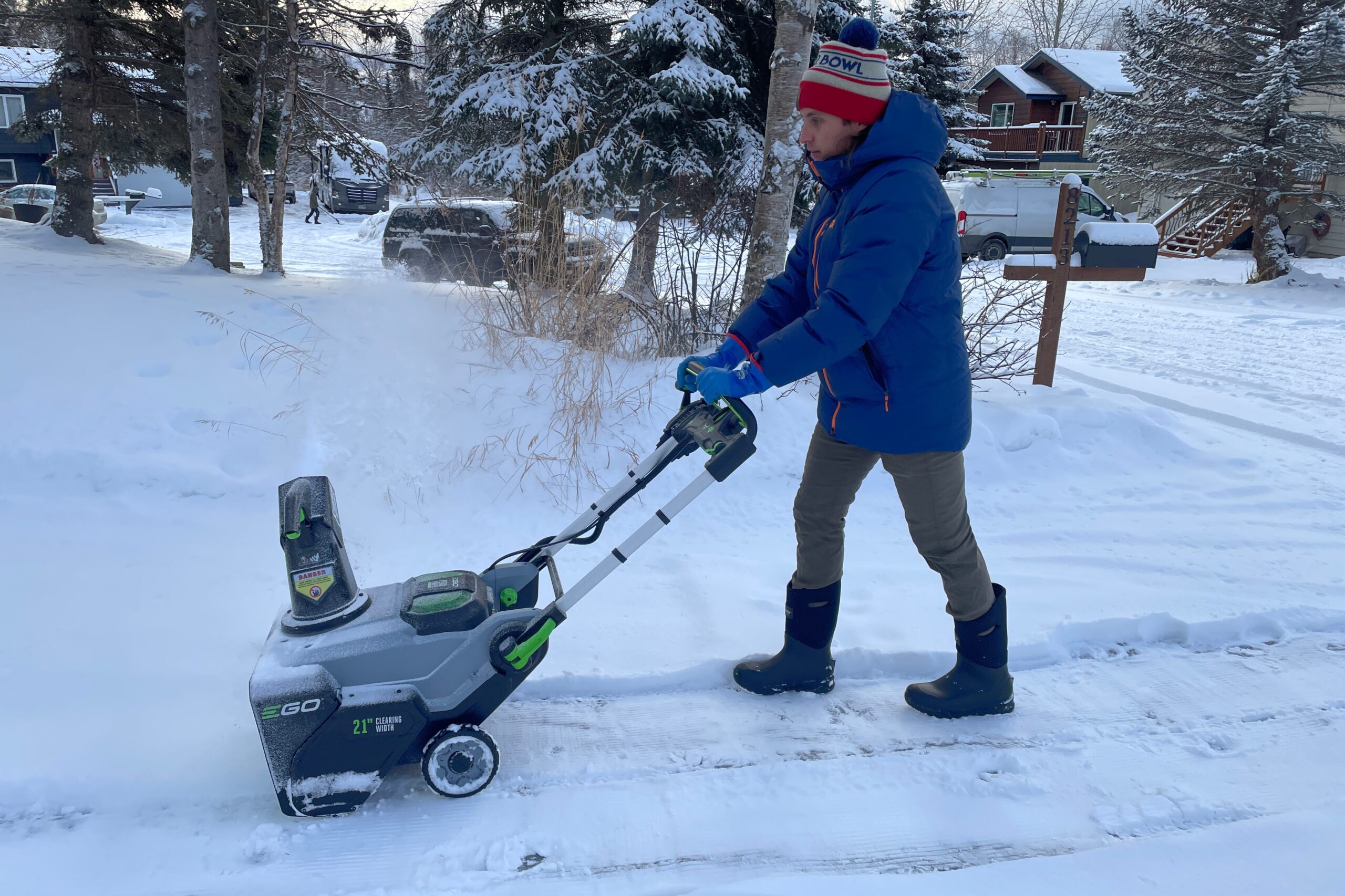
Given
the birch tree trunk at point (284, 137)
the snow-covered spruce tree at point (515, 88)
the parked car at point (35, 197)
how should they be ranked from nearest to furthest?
the snow-covered spruce tree at point (515, 88), the birch tree trunk at point (284, 137), the parked car at point (35, 197)

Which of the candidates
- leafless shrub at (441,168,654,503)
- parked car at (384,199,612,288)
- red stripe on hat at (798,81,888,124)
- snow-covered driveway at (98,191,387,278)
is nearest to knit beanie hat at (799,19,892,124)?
red stripe on hat at (798,81,888,124)

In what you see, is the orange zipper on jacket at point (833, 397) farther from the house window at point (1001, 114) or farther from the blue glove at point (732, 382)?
the house window at point (1001, 114)

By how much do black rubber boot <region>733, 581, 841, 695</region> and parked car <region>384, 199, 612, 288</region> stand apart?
3.06m

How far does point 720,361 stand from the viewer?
97.1 inches

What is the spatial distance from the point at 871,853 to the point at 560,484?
267 centimetres

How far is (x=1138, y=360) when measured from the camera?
8.38m

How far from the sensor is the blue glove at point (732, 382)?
230 cm

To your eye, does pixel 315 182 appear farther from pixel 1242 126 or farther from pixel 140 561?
pixel 1242 126

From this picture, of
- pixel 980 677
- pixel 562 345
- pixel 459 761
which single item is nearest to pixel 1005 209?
pixel 562 345

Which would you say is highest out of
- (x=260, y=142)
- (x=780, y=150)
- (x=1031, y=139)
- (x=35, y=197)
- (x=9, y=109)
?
(x=1031, y=139)

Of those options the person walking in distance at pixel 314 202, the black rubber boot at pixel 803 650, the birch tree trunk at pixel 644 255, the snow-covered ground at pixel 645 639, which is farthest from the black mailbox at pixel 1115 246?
the person walking in distance at pixel 314 202

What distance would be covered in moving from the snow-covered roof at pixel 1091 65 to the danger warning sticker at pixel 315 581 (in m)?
31.1

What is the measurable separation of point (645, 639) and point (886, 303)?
1.60 metres

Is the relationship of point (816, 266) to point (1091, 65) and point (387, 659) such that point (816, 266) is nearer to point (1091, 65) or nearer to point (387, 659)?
point (387, 659)
